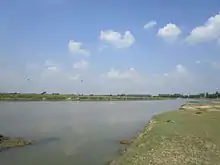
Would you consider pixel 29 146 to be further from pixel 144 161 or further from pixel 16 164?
pixel 144 161

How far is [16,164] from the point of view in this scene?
86.1ft

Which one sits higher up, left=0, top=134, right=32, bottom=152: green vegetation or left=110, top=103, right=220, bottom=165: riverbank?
left=110, top=103, right=220, bottom=165: riverbank

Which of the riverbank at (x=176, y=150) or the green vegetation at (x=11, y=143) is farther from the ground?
the riverbank at (x=176, y=150)

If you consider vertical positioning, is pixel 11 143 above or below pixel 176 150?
below

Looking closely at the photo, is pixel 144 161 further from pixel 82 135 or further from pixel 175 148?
pixel 82 135

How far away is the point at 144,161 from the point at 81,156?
8.96m

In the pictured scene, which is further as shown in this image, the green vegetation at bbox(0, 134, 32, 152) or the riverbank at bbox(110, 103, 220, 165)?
the green vegetation at bbox(0, 134, 32, 152)

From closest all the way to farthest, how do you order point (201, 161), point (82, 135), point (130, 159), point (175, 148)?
point (201, 161) → point (130, 159) → point (175, 148) → point (82, 135)

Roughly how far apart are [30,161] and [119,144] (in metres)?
12.5

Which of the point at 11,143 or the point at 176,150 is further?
the point at 11,143

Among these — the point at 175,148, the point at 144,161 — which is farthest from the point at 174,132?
the point at 144,161

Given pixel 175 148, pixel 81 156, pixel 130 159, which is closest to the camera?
pixel 130 159

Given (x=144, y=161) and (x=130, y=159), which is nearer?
(x=144, y=161)

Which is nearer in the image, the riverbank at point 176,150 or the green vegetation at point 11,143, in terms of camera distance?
the riverbank at point 176,150
